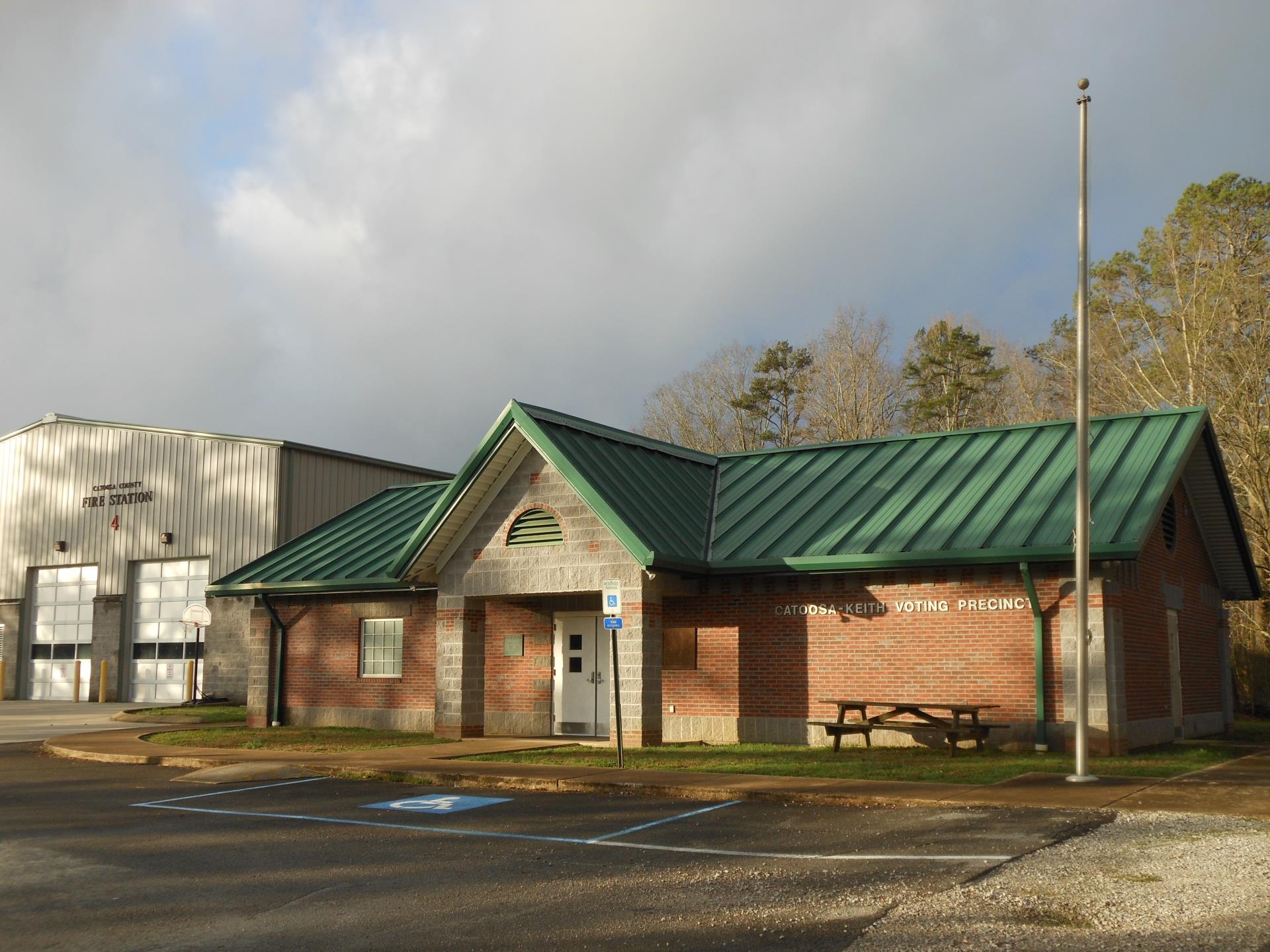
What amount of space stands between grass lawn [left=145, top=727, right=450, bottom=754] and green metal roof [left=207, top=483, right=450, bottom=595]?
2935 mm

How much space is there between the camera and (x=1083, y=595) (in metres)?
14.7

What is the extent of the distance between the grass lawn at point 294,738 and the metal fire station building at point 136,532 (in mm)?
9282

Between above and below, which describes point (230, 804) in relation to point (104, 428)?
below

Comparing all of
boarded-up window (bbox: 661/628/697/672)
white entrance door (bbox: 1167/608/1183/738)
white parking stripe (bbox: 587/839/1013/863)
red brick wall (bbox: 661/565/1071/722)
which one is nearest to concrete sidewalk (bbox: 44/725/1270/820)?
white entrance door (bbox: 1167/608/1183/738)

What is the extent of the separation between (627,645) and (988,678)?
19.1 ft

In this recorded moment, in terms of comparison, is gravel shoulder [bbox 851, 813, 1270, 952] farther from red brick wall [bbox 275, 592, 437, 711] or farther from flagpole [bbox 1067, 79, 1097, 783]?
red brick wall [bbox 275, 592, 437, 711]

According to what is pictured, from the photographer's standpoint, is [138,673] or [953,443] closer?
[953,443]

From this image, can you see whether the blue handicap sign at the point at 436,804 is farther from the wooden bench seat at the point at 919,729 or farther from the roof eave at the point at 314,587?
the roof eave at the point at 314,587

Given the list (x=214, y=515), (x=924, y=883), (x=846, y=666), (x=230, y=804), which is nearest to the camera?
(x=924, y=883)

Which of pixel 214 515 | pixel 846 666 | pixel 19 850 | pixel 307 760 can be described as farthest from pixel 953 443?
pixel 214 515

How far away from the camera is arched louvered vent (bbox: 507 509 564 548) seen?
20750 mm

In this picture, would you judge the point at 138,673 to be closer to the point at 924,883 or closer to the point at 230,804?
the point at 230,804

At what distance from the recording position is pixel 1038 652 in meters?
17.9

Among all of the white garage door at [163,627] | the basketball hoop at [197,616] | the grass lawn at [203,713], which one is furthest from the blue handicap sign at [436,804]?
the white garage door at [163,627]
